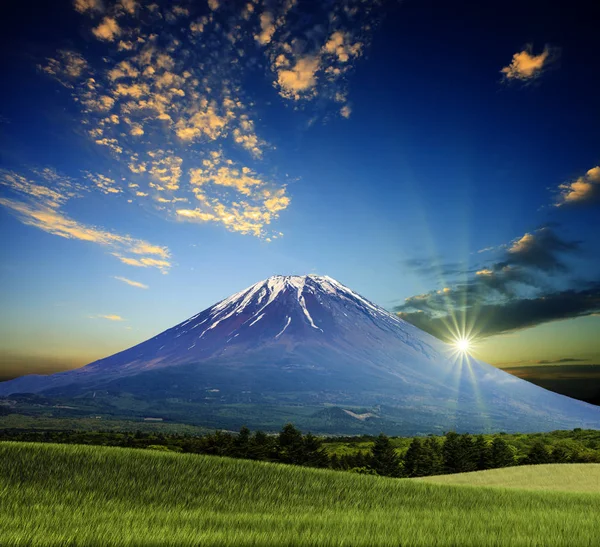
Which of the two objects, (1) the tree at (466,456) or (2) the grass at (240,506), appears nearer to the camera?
(2) the grass at (240,506)

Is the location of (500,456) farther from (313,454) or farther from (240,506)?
(240,506)

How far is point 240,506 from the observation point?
10336 mm

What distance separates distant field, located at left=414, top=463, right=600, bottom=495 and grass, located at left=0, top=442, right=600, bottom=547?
66.2 ft

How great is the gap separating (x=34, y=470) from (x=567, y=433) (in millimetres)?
84689

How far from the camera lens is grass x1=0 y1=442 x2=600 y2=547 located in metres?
6.66

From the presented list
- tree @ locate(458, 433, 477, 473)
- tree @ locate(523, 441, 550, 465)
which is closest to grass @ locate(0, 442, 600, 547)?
tree @ locate(458, 433, 477, 473)

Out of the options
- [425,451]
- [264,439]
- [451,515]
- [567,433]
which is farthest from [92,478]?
[567,433]

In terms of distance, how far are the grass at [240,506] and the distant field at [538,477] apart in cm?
2019

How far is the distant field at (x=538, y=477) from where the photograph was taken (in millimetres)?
31566

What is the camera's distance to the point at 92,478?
11.3 metres

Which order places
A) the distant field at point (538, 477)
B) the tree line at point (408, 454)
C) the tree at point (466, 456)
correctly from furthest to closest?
the tree at point (466, 456), the tree line at point (408, 454), the distant field at point (538, 477)

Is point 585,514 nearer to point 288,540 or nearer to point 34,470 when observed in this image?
point 288,540

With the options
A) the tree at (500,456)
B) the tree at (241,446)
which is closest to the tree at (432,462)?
the tree at (500,456)

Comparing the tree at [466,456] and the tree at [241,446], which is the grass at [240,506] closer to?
the tree at [241,446]
